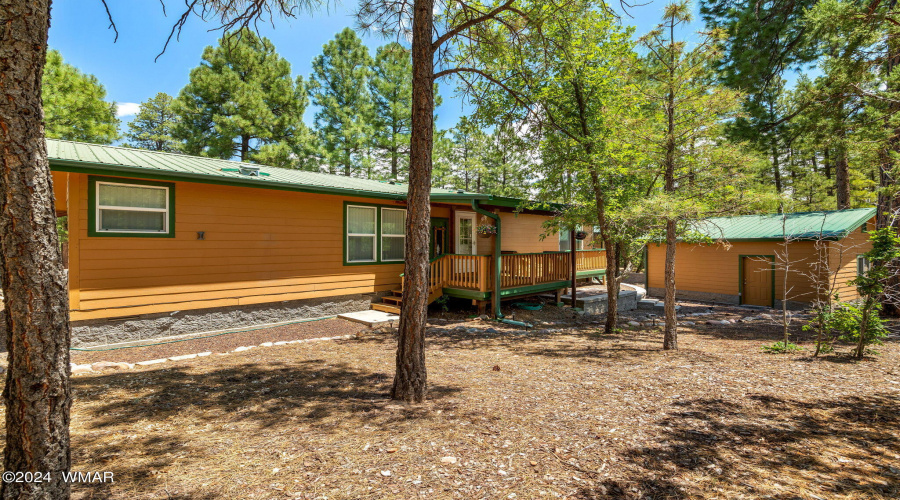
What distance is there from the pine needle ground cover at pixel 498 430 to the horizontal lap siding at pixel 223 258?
2.31 m

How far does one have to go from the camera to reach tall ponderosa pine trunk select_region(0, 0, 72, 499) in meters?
1.90

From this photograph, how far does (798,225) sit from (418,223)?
15535mm

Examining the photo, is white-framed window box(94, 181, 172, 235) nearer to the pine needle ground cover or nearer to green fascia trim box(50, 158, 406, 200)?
green fascia trim box(50, 158, 406, 200)

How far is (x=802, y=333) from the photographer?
900 centimetres

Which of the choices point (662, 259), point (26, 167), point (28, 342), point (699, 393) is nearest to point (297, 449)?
point (28, 342)

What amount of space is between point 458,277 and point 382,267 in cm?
201

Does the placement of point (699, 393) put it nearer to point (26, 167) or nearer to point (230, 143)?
point (26, 167)

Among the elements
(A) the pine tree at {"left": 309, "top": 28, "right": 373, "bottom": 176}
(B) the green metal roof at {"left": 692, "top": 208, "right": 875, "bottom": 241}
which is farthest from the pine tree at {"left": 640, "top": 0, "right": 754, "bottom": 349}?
(A) the pine tree at {"left": 309, "top": 28, "right": 373, "bottom": 176}

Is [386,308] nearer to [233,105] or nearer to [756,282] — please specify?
[756,282]

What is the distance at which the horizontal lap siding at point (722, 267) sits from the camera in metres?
13.2

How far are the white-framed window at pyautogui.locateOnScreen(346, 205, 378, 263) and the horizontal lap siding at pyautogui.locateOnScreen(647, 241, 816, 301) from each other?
11.8 meters

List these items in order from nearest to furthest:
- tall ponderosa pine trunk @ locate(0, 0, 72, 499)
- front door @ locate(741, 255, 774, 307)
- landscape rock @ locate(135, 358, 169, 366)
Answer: tall ponderosa pine trunk @ locate(0, 0, 72, 499) < landscape rock @ locate(135, 358, 169, 366) < front door @ locate(741, 255, 774, 307)

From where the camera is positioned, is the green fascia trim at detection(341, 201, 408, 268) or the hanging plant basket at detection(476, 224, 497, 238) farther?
the hanging plant basket at detection(476, 224, 497, 238)

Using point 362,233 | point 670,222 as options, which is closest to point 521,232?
point 362,233
